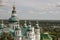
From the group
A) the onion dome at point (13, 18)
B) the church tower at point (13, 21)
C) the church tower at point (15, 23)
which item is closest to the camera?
the church tower at point (15, 23)

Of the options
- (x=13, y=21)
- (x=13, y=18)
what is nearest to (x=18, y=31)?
(x=13, y=21)

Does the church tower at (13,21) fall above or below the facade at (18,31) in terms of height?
above

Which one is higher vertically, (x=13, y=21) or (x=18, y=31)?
(x=13, y=21)

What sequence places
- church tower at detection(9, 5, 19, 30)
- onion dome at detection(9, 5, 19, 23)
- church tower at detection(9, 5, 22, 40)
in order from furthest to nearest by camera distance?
onion dome at detection(9, 5, 19, 23), church tower at detection(9, 5, 19, 30), church tower at detection(9, 5, 22, 40)

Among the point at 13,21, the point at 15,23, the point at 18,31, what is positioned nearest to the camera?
the point at 18,31

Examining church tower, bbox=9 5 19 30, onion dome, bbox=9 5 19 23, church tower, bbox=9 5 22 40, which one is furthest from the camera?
onion dome, bbox=9 5 19 23

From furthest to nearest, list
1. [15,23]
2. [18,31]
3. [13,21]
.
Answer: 1. [15,23]
2. [13,21]
3. [18,31]

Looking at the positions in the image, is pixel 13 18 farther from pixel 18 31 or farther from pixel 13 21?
pixel 18 31

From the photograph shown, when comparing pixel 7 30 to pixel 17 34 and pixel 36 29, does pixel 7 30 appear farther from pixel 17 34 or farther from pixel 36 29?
pixel 36 29

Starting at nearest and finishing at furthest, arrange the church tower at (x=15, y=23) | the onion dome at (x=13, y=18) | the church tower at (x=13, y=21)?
1. the church tower at (x=15, y=23)
2. the church tower at (x=13, y=21)
3. the onion dome at (x=13, y=18)

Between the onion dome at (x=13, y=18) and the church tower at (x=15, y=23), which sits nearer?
the church tower at (x=15, y=23)

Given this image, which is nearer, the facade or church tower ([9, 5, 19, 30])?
the facade

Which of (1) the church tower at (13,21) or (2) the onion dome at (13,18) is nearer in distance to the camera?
(1) the church tower at (13,21)

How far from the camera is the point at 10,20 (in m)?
23.0
